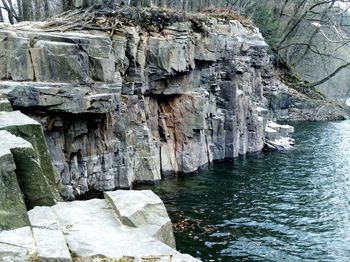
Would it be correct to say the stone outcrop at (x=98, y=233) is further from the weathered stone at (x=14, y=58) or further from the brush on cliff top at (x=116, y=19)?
the brush on cliff top at (x=116, y=19)

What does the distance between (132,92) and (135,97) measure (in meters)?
0.33

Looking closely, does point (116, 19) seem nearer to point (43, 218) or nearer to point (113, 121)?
point (113, 121)

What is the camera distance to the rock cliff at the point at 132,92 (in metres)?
17.5

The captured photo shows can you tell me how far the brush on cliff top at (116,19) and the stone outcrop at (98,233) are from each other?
1276cm

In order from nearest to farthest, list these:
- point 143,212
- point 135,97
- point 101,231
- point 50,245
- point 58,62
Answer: point 50,245, point 101,231, point 143,212, point 58,62, point 135,97

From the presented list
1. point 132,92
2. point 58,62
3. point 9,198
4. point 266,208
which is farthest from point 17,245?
point 132,92

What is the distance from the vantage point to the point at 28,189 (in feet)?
28.3

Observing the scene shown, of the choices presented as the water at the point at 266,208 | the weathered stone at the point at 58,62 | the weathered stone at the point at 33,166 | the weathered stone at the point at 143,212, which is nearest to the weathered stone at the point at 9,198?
the weathered stone at the point at 33,166

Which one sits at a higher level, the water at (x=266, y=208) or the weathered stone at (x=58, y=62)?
the weathered stone at (x=58, y=62)

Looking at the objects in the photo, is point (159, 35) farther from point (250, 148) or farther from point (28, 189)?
point (28, 189)

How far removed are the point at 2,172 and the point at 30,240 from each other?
1373mm

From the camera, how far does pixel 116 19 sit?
22297 mm

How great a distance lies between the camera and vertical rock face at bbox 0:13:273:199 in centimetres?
1753

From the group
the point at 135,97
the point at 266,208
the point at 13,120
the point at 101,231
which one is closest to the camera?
the point at 101,231
